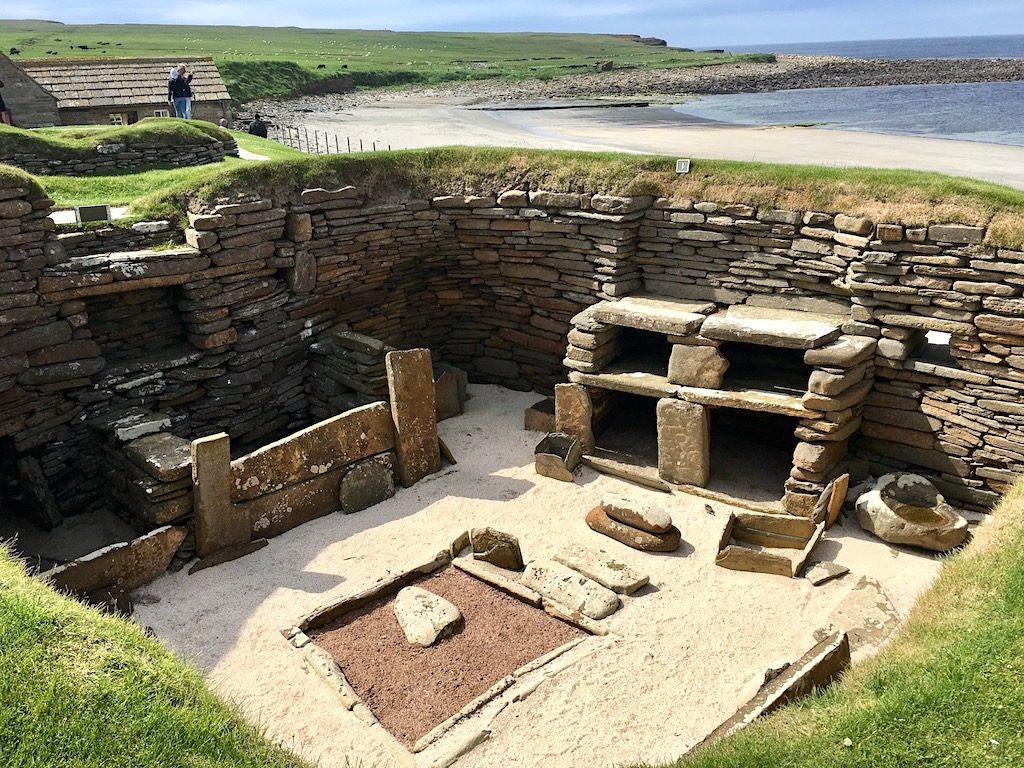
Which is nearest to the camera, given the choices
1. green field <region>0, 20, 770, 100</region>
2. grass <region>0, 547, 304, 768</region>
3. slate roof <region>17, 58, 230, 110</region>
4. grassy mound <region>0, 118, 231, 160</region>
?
grass <region>0, 547, 304, 768</region>

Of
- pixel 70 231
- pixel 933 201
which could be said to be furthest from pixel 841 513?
pixel 70 231

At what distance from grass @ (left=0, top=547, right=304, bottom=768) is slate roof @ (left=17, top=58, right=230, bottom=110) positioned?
16.4 meters

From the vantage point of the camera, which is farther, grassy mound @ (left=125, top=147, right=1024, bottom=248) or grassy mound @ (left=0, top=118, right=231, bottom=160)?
grassy mound @ (left=0, top=118, right=231, bottom=160)

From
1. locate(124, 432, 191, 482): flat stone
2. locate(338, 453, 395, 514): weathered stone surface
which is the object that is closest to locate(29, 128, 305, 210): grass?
locate(124, 432, 191, 482): flat stone

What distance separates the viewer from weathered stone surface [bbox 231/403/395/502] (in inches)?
358

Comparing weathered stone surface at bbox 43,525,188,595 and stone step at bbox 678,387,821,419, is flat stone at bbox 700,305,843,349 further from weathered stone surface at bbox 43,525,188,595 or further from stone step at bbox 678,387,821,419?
weathered stone surface at bbox 43,525,188,595

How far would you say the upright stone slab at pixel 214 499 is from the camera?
8602mm

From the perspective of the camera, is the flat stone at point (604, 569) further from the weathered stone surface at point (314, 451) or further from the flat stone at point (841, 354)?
the flat stone at point (841, 354)

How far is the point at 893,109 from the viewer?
41.6 meters

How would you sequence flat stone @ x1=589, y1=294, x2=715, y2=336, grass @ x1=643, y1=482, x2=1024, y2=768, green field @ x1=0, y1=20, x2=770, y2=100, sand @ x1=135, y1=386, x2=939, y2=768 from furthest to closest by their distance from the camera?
green field @ x1=0, y1=20, x2=770, y2=100 → flat stone @ x1=589, y1=294, x2=715, y2=336 → sand @ x1=135, y1=386, x2=939, y2=768 → grass @ x1=643, y1=482, x2=1024, y2=768

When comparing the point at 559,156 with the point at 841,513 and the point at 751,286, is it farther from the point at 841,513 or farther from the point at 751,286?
the point at 841,513

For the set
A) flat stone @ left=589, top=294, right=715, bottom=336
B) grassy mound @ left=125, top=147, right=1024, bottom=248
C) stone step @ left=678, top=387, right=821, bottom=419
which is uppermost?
grassy mound @ left=125, top=147, right=1024, bottom=248

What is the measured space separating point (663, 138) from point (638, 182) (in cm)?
1663

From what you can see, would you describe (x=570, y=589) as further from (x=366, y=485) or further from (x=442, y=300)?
(x=442, y=300)
